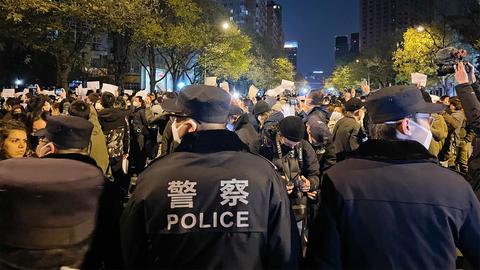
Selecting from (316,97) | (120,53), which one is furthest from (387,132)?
(120,53)

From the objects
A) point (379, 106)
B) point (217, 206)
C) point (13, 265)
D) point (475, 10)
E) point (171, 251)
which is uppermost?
point (475, 10)

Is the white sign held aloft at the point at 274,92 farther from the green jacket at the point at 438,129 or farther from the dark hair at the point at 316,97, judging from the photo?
the green jacket at the point at 438,129

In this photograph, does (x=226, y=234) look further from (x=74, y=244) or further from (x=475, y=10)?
(x=475, y=10)

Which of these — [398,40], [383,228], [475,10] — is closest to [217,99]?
[383,228]

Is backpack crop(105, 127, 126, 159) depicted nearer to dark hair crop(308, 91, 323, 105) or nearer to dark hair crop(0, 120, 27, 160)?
dark hair crop(308, 91, 323, 105)

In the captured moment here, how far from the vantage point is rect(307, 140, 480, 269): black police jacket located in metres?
2.58

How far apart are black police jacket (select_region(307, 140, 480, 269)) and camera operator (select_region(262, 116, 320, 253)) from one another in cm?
279

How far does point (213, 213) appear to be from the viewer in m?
2.66

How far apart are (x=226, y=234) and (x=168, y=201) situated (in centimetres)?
37

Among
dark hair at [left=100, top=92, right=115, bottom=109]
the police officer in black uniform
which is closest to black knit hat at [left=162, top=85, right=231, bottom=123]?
the police officer in black uniform

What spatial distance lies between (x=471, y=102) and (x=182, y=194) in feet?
10.1

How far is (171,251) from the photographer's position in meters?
2.65

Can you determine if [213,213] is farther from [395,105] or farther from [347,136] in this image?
[347,136]

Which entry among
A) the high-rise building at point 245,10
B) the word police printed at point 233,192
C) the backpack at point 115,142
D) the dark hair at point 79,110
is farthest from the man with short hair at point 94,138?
the high-rise building at point 245,10
